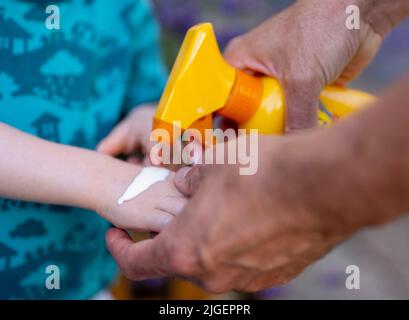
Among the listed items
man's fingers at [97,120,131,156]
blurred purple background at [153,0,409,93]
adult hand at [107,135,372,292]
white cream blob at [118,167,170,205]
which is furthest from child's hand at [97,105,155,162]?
blurred purple background at [153,0,409,93]

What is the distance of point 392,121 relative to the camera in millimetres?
370

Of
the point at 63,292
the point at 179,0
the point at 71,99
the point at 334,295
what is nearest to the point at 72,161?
the point at 71,99

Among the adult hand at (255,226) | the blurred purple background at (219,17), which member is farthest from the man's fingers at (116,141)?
the blurred purple background at (219,17)

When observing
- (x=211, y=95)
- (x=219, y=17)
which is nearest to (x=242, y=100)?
(x=211, y=95)

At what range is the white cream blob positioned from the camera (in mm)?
614

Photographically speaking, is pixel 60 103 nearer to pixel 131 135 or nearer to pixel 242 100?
pixel 131 135

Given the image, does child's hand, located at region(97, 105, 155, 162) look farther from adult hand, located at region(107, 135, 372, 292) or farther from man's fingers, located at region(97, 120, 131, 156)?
adult hand, located at region(107, 135, 372, 292)

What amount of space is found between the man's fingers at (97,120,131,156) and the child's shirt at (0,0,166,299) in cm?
1

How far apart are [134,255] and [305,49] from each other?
31cm

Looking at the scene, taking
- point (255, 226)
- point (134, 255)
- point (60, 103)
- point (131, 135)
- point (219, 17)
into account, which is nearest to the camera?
point (255, 226)

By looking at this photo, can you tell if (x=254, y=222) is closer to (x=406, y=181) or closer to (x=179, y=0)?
(x=406, y=181)

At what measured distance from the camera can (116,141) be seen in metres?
0.82

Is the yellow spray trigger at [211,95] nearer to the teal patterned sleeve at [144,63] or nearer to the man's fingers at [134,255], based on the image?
the man's fingers at [134,255]

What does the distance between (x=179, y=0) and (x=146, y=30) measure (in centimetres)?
46
